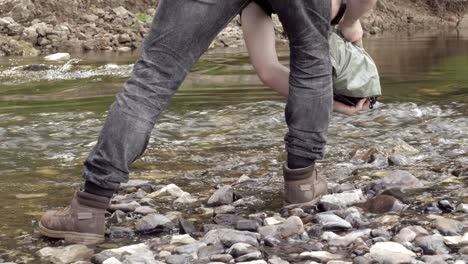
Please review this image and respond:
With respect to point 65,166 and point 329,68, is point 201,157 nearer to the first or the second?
point 65,166

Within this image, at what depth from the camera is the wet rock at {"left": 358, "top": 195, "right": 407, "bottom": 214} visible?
11.6 ft

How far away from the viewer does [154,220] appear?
3379 millimetres

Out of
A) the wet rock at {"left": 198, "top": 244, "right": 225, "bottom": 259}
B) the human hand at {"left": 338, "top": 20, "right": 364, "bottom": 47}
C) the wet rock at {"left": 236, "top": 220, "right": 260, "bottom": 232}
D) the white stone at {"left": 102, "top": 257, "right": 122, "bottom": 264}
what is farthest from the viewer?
the human hand at {"left": 338, "top": 20, "right": 364, "bottom": 47}

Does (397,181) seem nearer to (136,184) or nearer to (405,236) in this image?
(405,236)

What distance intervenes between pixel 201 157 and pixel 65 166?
0.85 metres

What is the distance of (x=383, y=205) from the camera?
11.7ft

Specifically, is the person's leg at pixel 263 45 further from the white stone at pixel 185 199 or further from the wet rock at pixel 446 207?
the wet rock at pixel 446 207

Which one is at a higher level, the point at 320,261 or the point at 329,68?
the point at 329,68

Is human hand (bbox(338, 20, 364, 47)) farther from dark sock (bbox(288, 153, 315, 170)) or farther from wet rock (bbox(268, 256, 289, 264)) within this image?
wet rock (bbox(268, 256, 289, 264))

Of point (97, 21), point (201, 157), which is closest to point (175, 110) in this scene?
point (201, 157)

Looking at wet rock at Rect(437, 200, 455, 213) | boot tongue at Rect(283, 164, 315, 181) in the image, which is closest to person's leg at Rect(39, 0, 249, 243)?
boot tongue at Rect(283, 164, 315, 181)

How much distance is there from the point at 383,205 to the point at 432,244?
2.15 feet

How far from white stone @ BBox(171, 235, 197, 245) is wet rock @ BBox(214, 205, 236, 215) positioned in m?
0.44

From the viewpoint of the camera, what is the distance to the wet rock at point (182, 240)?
3.12m
